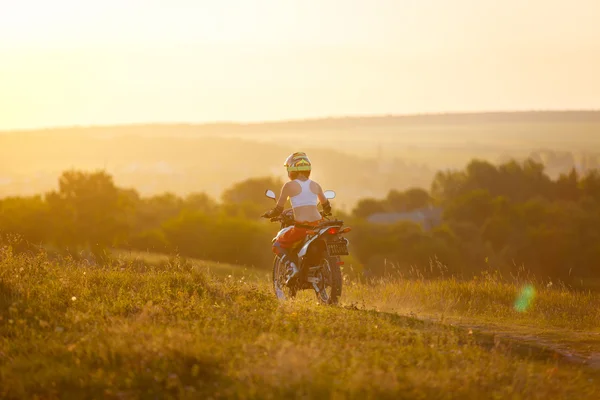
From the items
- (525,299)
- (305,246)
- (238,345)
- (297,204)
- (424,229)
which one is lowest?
(424,229)

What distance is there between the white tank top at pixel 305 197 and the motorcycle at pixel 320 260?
23 centimetres

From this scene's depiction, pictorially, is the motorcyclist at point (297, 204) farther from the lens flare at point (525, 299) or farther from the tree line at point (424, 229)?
the tree line at point (424, 229)

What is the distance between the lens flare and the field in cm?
83

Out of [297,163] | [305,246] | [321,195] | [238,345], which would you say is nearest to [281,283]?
[305,246]

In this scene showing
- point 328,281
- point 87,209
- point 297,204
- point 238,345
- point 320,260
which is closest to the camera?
point 238,345

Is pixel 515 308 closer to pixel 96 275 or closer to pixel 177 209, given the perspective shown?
pixel 96 275

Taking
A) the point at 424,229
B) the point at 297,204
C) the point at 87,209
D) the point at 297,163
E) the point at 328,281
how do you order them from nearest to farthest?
the point at 328,281
the point at 297,204
the point at 297,163
the point at 87,209
the point at 424,229

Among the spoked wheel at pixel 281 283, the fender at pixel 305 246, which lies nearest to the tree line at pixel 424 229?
the spoked wheel at pixel 281 283

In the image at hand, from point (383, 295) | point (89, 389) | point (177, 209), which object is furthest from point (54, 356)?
point (177, 209)

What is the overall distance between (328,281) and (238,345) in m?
4.31

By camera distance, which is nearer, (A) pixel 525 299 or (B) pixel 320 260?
(B) pixel 320 260

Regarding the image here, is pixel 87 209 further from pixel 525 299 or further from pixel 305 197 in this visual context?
pixel 305 197

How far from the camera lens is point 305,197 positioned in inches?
551

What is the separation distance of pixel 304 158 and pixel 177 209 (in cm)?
10735
